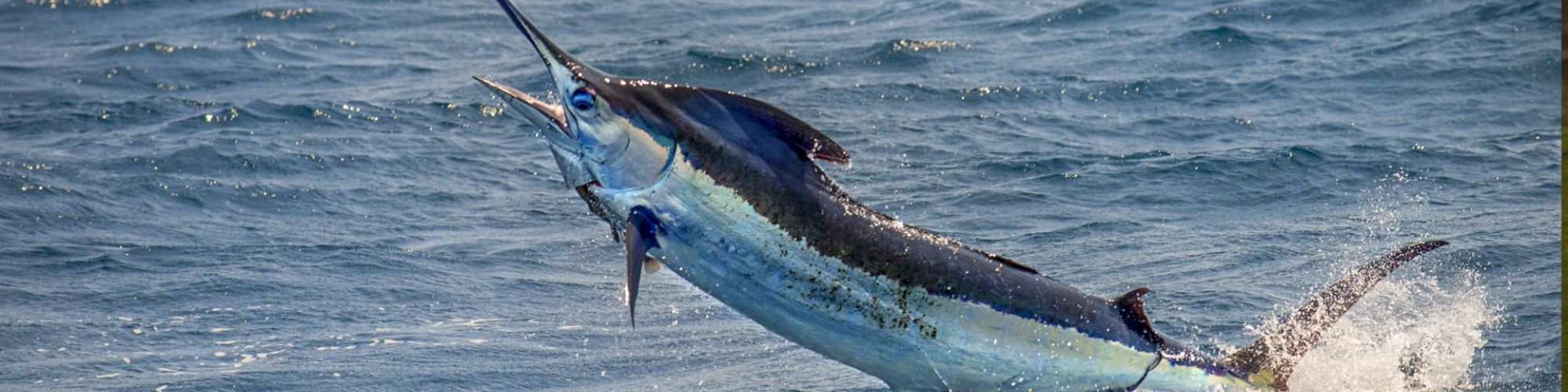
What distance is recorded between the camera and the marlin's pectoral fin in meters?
4.53

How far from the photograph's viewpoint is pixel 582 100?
4727 mm

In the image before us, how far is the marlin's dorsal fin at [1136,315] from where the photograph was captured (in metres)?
5.00

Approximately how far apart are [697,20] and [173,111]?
24.3ft

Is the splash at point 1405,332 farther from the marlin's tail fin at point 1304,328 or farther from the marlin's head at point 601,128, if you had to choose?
the marlin's head at point 601,128

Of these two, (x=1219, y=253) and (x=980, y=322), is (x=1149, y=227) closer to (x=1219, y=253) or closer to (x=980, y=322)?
(x=1219, y=253)

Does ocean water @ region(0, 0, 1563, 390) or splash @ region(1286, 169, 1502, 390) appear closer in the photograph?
splash @ region(1286, 169, 1502, 390)

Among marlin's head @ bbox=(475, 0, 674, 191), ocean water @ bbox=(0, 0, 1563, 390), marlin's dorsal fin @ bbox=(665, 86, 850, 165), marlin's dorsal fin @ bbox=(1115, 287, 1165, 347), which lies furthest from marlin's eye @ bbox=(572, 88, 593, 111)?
ocean water @ bbox=(0, 0, 1563, 390)

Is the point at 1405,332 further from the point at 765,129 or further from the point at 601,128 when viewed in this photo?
the point at 601,128

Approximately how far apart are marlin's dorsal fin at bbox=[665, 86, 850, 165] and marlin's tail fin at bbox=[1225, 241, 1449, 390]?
1.41m

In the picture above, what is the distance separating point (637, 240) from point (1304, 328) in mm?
2187

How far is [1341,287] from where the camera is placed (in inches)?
209

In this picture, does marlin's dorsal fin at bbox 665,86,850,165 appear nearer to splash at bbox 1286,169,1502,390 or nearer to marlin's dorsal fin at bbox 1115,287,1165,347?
marlin's dorsal fin at bbox 1115,287,1165,347

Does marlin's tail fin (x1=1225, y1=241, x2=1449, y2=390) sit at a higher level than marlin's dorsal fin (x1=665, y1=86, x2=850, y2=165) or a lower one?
lower

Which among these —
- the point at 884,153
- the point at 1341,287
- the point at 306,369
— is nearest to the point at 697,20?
the point at 884,153
